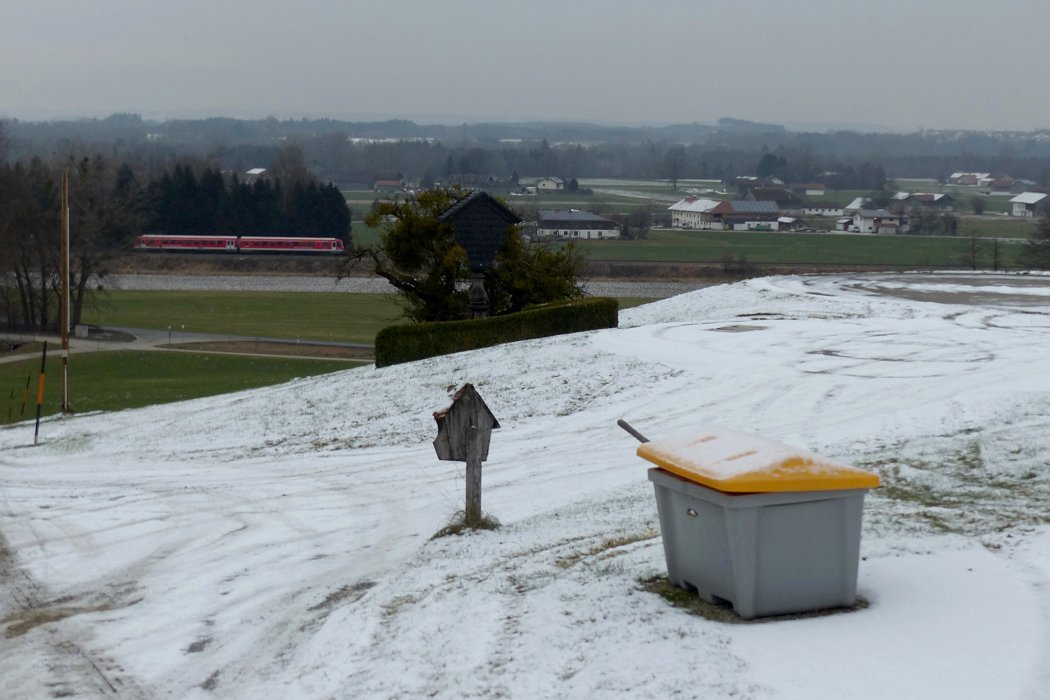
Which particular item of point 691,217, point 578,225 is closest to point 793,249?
point 578,225

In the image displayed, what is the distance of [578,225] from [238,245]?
32941 mm

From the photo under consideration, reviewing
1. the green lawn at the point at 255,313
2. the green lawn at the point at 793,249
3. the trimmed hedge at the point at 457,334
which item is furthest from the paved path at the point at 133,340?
the green lawn at the point at 793,249

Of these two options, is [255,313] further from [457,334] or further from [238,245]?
[457,334]

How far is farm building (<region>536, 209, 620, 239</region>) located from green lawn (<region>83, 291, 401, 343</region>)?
3570 centimetres

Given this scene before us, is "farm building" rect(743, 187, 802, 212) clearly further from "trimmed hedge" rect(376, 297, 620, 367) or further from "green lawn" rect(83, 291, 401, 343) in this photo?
"trimmed hedge" rect(376, 297, 620, 367)

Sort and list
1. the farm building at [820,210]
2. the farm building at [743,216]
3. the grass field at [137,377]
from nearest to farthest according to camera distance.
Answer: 1. the grass field at [137,377]
2. the farm building at [743,216]
3. the farm building at [820,210]

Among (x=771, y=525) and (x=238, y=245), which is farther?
(x=238, y=245)

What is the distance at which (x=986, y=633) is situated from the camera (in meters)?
7.80

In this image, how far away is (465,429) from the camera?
1199 cm

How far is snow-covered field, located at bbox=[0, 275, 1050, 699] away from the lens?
7871 millimetres

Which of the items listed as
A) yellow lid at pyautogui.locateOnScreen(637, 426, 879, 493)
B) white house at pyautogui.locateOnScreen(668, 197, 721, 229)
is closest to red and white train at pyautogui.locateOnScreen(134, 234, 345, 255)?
white house at pyautogui.locateOnScreen(668, 197, 721, 229)

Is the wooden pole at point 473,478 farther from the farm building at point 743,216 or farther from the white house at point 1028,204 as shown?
the white house at point 1028,204

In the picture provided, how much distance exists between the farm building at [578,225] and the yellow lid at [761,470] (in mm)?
107692

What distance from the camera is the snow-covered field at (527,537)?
7871 millimetres
